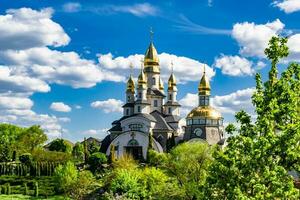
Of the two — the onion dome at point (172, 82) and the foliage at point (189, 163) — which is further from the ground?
the onion dome at point (172, 82)

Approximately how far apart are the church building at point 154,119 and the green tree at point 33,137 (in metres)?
12.0

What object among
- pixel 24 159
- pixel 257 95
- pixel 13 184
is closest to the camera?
pixel 257 95

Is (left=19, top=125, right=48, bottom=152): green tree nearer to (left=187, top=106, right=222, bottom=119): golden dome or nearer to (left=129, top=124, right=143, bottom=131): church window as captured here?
(left=129, top=124, right=143, bottom=131): church window

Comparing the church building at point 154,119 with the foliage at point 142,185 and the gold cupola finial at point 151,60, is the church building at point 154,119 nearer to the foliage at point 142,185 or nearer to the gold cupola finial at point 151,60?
the gold cupola finial at point 151,60

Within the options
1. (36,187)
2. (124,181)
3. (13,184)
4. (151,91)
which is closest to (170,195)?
(124,181)

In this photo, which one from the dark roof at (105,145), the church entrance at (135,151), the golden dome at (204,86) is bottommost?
the church entrance at (135,151)

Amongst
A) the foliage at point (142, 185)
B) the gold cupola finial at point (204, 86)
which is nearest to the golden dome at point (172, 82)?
the gold cupola finial at point (204, 86)

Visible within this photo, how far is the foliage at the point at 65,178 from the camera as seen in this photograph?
42022mm

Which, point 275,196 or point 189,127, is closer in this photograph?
point 275,196

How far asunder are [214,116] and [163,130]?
23.1ft

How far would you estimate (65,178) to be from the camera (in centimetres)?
4381

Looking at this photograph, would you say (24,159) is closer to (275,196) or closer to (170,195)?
(170,195)

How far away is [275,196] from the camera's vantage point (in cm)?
1161

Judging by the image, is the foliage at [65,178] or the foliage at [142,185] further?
the foliage at [65,178]
